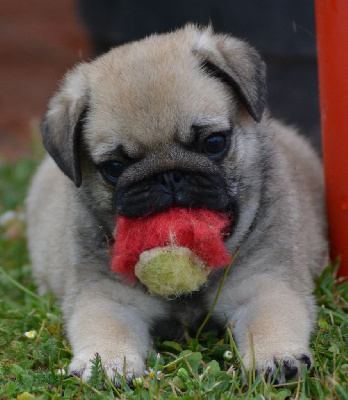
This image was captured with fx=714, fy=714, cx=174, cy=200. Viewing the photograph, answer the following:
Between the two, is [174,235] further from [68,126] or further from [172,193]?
[68,126]

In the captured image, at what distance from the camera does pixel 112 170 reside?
12.5 ft

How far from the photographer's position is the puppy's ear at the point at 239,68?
390cm

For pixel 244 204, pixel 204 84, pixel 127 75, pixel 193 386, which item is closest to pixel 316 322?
pixel 244 204

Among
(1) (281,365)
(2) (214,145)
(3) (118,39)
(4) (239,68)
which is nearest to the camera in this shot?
(1) (281,365)

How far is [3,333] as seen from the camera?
429cm

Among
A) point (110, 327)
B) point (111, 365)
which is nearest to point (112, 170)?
point (110, 327)

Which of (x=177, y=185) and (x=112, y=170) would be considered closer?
(x=177, y=185)

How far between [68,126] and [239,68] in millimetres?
1015

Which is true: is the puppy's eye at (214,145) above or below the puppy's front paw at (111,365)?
above

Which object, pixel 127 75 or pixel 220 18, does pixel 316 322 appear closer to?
pixel 127 75

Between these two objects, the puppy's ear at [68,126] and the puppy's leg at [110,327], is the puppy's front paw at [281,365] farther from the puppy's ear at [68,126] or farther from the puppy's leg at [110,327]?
the puppy's ear at [68,126]

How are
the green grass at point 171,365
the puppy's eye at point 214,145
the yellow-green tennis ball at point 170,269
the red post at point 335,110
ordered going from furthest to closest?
the red post at point 335,110 < the puppy's eye at point 214,145 < the yellow-green tennis ball at point 170,269 < the green grass at point 171,365

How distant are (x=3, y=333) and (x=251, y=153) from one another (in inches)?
71.9

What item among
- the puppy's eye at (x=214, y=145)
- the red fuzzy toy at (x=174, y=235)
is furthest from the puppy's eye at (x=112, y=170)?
the puppy's eye at (x=214, y=145)
